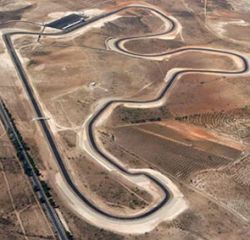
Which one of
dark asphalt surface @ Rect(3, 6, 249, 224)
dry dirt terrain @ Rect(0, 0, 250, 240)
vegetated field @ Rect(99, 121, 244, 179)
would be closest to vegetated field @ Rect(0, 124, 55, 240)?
dry dirt terrain @ Rect(0, 0, 250, 240)

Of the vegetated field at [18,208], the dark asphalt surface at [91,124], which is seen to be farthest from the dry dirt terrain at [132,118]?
the dark asphalt surface at [91,124]

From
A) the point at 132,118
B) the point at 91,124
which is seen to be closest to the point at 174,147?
the point at 132,118

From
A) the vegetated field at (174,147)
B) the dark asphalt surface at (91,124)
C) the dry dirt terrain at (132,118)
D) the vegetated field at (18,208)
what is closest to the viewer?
the vegetated field at (18,208)

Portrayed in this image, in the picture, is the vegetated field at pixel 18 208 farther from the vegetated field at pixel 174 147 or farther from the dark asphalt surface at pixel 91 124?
the vegetated field at pixel 174 147

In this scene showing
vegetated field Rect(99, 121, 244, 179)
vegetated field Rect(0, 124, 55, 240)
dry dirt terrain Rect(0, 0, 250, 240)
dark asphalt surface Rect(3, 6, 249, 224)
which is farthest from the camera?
vegetated field Rect(99, 121, 244, 179)

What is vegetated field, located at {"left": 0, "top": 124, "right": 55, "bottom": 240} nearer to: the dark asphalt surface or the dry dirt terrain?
the dry dirt terrain

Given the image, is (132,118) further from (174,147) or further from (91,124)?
(174,147)
